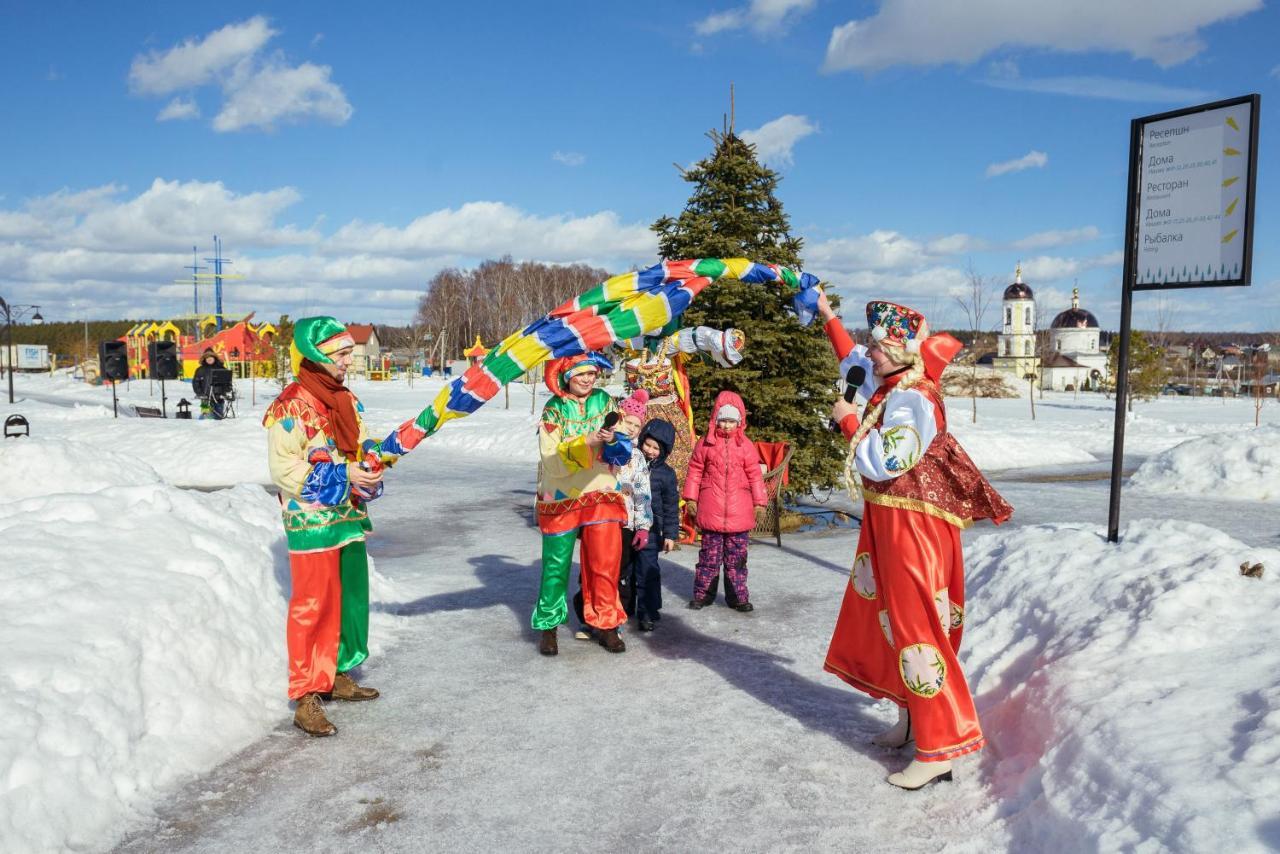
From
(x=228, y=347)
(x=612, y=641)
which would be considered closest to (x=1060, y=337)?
Result: (x=228, y=347)

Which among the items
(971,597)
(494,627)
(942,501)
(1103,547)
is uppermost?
(942,501)

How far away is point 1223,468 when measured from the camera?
44.3 ft

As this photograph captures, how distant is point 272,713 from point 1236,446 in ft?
46.6

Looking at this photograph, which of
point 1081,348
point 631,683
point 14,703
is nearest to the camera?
point 14,703

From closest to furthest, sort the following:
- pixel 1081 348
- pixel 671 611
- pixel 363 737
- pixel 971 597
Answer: pixel 363 737
pixel 971 597
pixel 671 611
pixel 1081 348

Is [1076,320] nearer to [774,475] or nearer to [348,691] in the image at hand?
[774,475]

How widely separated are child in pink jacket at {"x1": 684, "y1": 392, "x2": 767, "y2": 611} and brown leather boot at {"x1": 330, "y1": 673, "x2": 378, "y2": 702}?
291 centimetres

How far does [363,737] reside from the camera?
4.75 meters

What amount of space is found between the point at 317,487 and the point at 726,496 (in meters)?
3.40

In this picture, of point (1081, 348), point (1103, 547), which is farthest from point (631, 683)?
point (1081, 348)

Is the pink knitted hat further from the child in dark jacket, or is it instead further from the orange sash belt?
the orange sash belt

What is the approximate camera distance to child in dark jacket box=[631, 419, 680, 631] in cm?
682

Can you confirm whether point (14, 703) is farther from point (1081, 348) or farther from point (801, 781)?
point (1081, 348)

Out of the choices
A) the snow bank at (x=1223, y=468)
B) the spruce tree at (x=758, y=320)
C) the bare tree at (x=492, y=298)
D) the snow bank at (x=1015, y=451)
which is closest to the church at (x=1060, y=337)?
the bare tree at (x=492, y=298)
